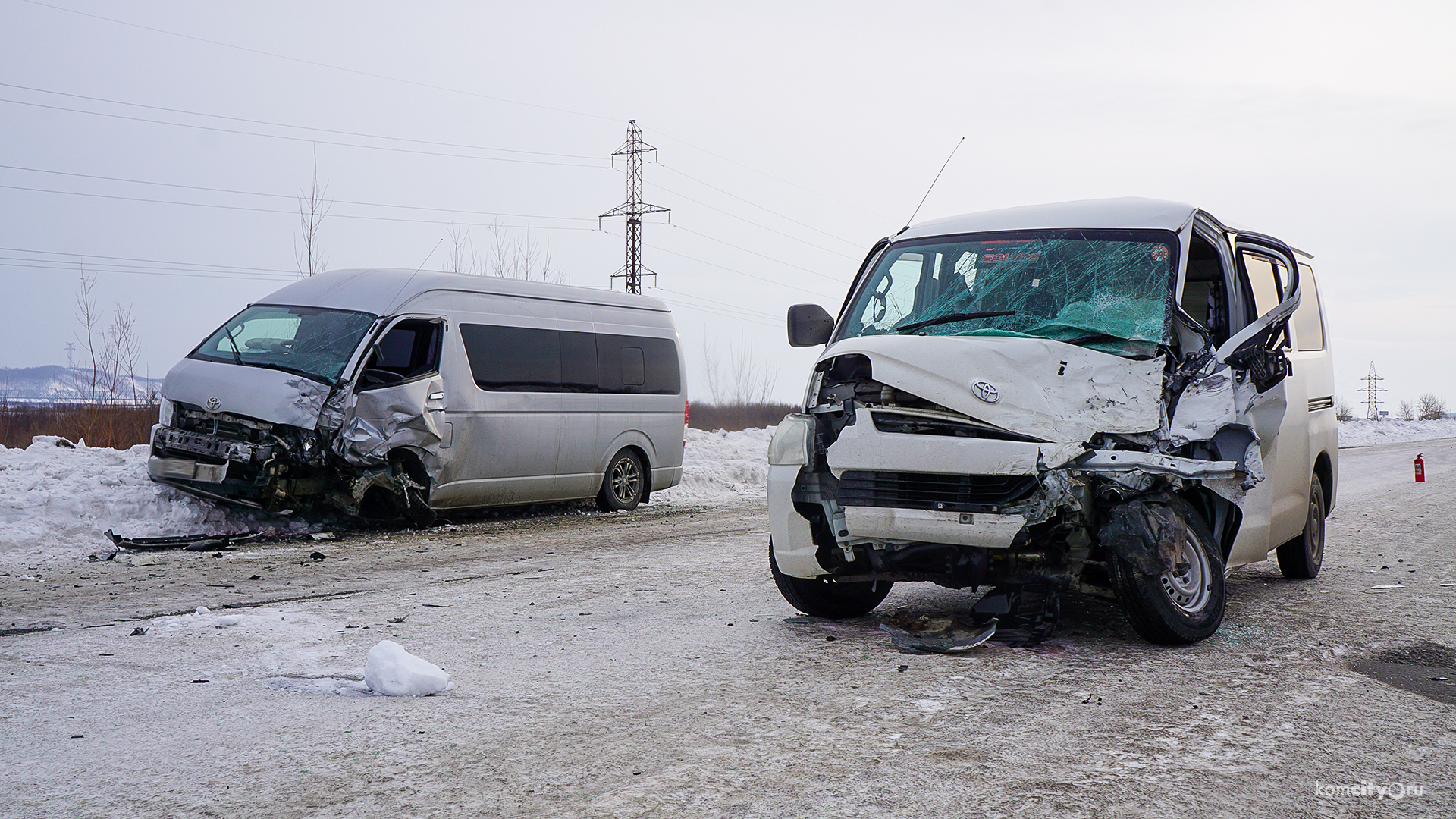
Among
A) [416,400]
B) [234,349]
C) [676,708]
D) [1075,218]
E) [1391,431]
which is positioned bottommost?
[676,708]

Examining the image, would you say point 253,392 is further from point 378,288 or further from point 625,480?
point 625,480

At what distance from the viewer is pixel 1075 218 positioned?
20.1 ft

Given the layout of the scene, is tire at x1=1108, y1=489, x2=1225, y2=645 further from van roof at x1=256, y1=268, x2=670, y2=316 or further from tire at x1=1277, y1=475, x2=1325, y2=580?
van roof at x1=256, y1=268, x2=670, y2=316

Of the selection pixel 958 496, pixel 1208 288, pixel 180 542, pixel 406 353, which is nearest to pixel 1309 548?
pixel 1208 288

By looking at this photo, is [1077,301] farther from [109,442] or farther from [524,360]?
[109,442]

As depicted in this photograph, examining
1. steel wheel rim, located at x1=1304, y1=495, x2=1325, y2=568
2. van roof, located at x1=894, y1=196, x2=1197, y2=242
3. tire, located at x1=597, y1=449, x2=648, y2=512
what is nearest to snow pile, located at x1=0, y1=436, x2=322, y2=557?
tire, located at x1=597, y1=449, x2=648, y2=512

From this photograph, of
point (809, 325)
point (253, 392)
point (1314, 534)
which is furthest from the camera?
point (253, 392)

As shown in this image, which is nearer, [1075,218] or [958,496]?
[958,496]

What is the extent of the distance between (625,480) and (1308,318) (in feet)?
26.6

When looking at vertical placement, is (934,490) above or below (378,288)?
below

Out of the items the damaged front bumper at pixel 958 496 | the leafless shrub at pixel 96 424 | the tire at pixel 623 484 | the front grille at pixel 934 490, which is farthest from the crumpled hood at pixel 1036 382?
the leafless shrub at pixel 96 424

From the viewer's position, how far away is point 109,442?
628 inches

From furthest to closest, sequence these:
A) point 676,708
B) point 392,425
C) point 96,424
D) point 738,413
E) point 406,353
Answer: point 738,413
point 96,424
point 406,353
point 392,425
point 676,708

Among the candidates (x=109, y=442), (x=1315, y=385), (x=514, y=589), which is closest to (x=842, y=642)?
(x=514, y=589)
